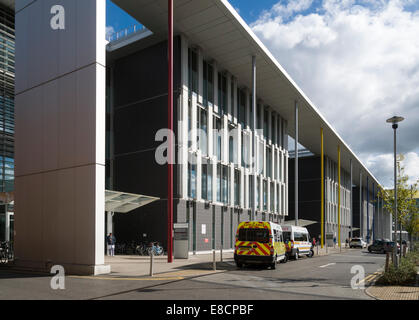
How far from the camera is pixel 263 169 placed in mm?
41406

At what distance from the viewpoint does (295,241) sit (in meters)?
25.9

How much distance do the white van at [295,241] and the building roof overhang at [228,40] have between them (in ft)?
45.6

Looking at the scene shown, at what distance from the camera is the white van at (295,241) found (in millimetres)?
24930

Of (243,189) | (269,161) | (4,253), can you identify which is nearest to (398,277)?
(4,253)

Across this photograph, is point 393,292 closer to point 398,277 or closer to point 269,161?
point 398,277

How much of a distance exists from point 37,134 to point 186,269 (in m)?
9.18

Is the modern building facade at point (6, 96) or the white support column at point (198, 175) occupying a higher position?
the modern building facade at point (6, 96)

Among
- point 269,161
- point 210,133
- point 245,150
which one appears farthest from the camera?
point 269,161

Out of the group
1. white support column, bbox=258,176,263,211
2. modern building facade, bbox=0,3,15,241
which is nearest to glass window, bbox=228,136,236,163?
white support column, bbox=258,176,263,211

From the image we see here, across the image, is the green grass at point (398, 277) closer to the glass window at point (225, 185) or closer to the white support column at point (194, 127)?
the white support column at point (194, 127)

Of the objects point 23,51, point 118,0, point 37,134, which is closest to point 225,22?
point 118,0

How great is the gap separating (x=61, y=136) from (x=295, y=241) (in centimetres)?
1580

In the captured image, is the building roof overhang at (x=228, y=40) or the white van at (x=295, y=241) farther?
the building roof overhang at (x=228, y=40)

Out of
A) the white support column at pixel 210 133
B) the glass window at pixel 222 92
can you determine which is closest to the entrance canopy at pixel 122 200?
the white support column at pixel 210 133
